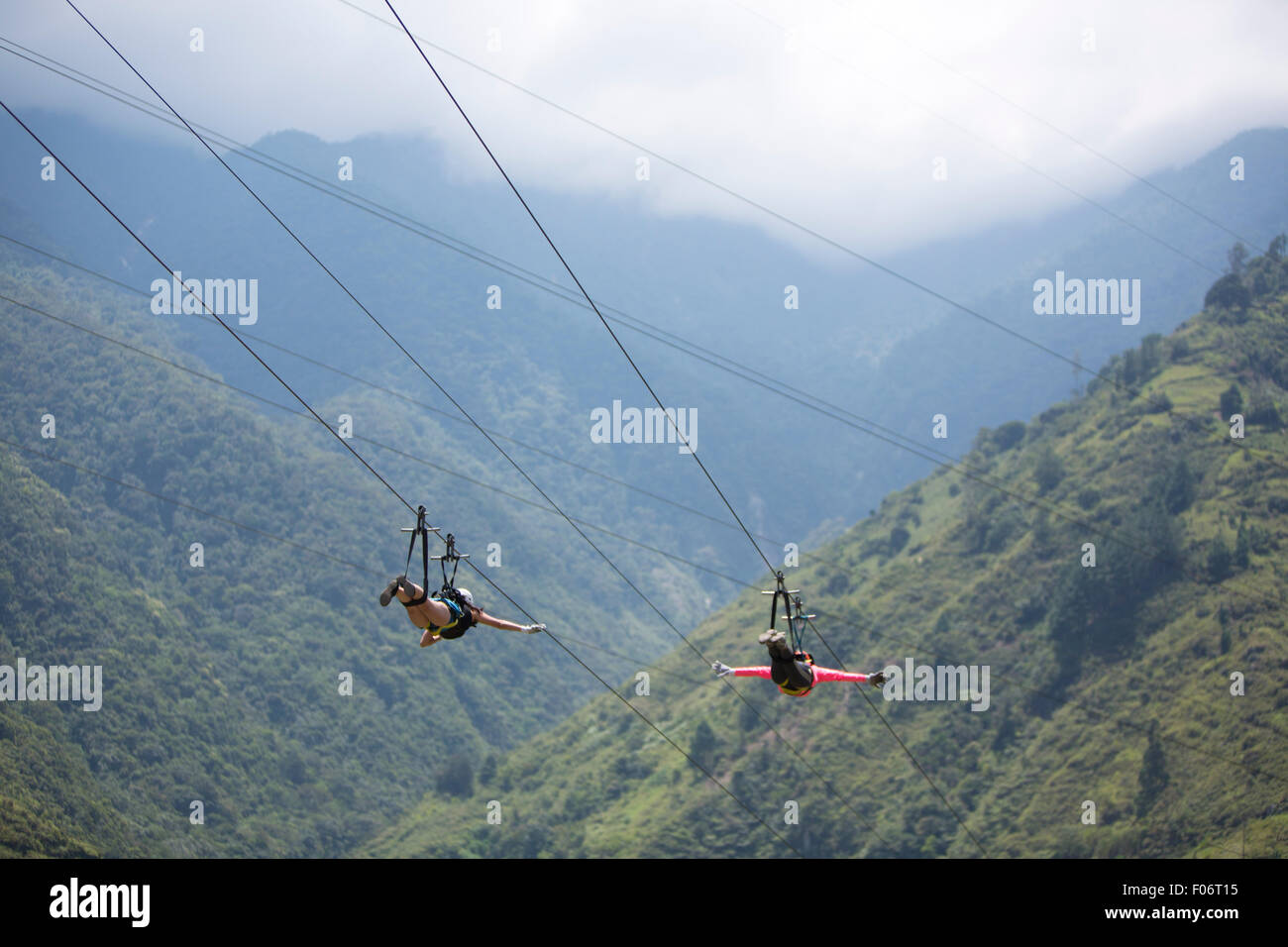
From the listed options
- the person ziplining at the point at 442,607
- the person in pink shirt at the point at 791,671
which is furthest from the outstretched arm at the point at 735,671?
the person ziplining at the point at 442,607

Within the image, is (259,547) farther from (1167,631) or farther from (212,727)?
(1167,631)

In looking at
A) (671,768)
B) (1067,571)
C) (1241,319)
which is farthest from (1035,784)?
(1241,319)

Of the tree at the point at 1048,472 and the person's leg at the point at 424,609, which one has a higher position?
the tree at the point at 1048,472

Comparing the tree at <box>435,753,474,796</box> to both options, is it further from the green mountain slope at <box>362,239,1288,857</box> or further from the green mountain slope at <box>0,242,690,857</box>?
the green mountain slope at <box>0,242,690,857</box>

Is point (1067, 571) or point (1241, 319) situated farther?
point (1241, 319)

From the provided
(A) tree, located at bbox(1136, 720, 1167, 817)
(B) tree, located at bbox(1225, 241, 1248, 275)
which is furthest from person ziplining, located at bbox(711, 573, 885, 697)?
(B) tree, located at bbox(1225, 241, 1248, 275)

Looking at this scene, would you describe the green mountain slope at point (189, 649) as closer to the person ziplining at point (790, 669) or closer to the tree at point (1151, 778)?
the person ziplining at point (790, 669)

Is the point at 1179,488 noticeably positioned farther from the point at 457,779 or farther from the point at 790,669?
the point at 790,669
